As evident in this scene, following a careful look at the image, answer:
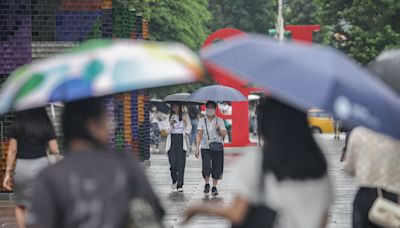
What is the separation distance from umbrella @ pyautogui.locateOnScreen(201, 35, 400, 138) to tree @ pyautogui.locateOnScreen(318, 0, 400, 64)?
109 feet

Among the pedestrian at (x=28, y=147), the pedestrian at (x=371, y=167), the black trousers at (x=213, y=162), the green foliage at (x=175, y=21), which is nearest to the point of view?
the pedestrian at (x=371, y=167)

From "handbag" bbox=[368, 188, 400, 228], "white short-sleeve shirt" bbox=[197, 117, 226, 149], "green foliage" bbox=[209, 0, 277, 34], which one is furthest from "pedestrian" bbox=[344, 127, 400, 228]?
"green foliage" bbox=[209, 0, 277, 34]

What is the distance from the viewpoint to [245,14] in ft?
225

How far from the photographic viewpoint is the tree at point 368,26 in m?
38.9

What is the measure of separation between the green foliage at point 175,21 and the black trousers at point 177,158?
2230 centimetres

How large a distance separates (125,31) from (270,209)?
719 inches

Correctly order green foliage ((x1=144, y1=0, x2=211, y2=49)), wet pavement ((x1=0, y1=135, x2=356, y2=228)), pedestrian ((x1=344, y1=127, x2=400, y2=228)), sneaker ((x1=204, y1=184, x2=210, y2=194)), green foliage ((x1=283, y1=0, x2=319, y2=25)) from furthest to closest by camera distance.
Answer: green foliage ((x1=283, y1=0, x2=319, y2=25)) < green foliage ((x1=144, y1=0, x2=211, y2=49)) < sneaker ((x1=204, y1=184, x2=210, y2=194)) < wet pavement ((x1=0, y1=135, x2=356, y2=228)) < pedestrian ((x1=344, y1=127, x2=400, y2=228))

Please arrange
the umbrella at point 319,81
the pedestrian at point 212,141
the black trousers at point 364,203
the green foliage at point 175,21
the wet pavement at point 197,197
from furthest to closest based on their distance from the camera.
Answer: the green foliage at point 175,21 → the pedestrian at point 212,141 → the wet pavement at point 197,197 → the black trousers at point 364,203 → the umbrella at point 319,81

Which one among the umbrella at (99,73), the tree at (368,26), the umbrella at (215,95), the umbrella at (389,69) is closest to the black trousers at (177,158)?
the umbrella at (215,95)

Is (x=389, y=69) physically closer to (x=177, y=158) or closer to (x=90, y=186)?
(x=90, y=186)

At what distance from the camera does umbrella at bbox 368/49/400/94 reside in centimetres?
705

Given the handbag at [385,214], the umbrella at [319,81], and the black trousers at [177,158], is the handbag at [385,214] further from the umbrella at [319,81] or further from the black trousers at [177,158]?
the black trousers at [177,158]

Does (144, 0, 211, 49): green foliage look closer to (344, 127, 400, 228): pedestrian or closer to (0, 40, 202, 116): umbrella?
(344, 127, 400, 228): pedestrian

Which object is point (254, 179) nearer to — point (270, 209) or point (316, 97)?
point (270, 209)
